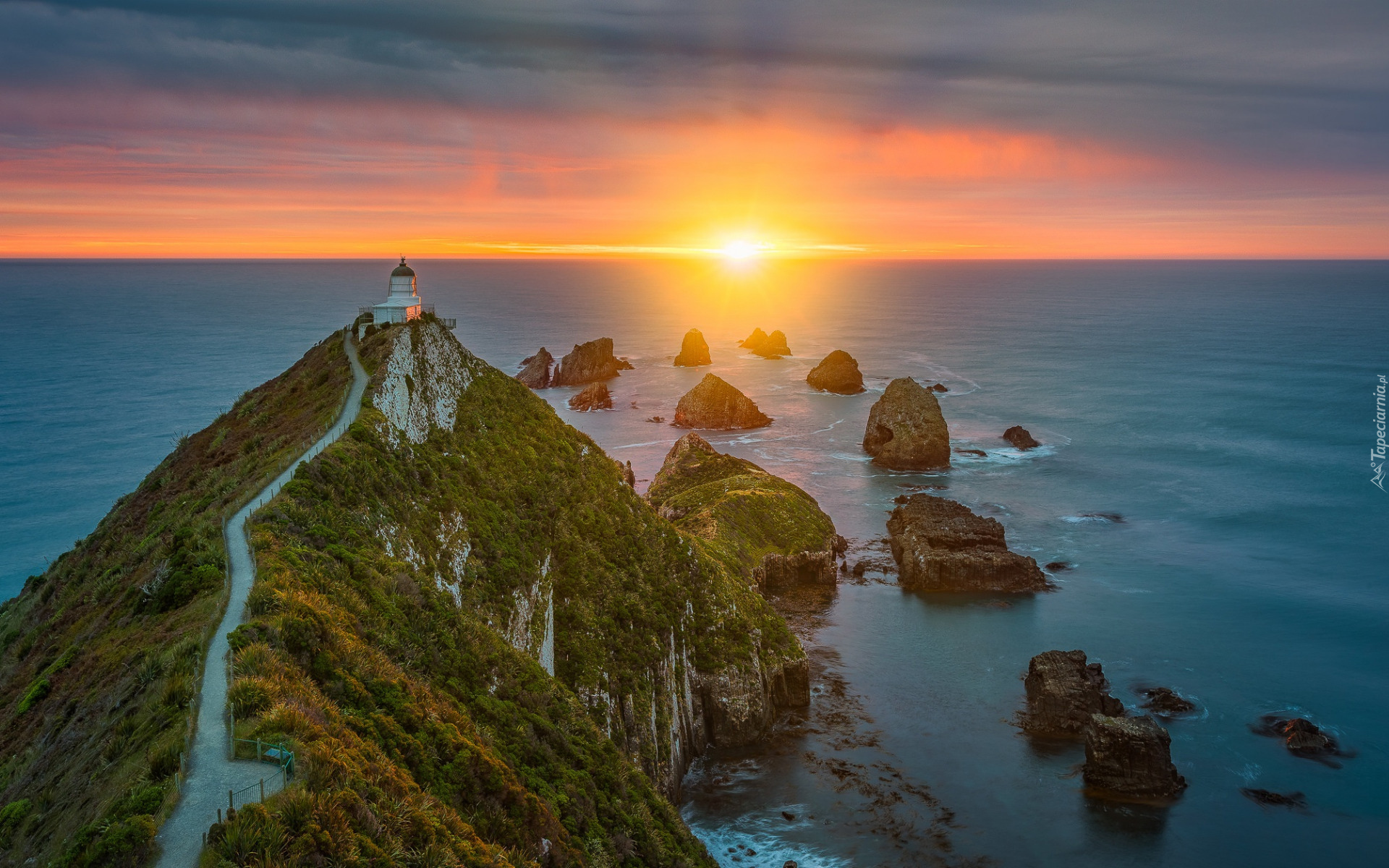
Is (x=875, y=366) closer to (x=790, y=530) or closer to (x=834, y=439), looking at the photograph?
(x=834, y=439)

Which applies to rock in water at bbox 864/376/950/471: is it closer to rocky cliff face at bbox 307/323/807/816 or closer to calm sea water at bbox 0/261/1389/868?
calm sea water at bbox 0/261/1389/868

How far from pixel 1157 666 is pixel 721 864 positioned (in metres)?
36.9

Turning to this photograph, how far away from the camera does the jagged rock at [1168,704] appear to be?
54406 millimetres

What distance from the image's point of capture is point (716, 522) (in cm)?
7112

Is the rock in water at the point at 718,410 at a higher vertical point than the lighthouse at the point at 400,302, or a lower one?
lower

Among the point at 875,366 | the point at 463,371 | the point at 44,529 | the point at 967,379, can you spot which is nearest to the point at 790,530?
the point at 463,371

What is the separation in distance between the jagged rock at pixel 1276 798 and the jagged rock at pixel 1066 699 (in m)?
7.49

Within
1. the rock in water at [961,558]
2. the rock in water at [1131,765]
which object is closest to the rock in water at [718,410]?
the rock in water at [961,558]

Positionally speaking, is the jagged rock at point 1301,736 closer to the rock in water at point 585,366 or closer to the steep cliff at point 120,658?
the steep cliff at point 120,658

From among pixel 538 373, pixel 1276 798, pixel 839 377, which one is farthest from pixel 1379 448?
pixel 538 373

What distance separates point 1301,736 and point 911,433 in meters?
61.9

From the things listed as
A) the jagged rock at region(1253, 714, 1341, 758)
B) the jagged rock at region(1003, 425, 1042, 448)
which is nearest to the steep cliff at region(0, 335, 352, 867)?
the jagged rock at region(1253, 714, 1341, 758)

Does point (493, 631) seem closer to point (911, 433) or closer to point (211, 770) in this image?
point (211, 770)

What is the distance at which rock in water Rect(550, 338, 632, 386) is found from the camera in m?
178
